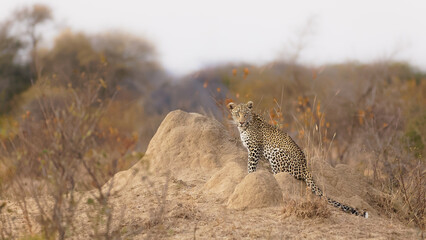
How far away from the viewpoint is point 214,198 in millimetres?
7207

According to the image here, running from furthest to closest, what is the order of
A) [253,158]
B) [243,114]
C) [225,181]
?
1. [243,114]
2. [253,158]
3. [225,181]

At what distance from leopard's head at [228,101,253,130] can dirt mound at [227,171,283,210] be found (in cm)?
179

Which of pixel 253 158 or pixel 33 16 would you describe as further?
pixel 33 16

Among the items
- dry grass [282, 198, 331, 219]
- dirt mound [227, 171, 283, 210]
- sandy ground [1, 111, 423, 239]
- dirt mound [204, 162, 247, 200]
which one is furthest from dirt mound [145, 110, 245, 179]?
dry grass [282, 198, 331, 219]

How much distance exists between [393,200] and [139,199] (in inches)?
136

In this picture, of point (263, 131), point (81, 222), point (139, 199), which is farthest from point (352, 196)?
point (81, 222)

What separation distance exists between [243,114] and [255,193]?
6.97 feet

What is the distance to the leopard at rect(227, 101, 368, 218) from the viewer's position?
817 cm

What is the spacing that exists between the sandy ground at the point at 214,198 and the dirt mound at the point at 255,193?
0.01 metres

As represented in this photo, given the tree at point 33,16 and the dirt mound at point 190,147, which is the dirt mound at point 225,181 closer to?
the dirt mound at point 190,147

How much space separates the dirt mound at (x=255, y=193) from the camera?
6.76 metres

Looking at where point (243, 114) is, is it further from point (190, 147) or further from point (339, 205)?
point (339, 205)

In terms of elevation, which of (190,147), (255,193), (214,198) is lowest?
(214,198)

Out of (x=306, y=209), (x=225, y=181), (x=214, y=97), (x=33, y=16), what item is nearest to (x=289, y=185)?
(x=225, y=181)
